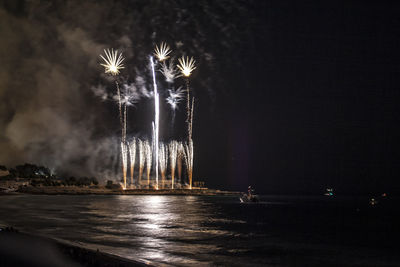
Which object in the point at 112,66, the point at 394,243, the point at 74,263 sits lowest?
the point at 394,243

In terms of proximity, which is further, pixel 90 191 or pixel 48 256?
pixel 90 191

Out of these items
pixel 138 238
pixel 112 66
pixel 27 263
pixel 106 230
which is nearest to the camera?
pixel 27 263

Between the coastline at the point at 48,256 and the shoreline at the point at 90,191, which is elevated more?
the coastline at the point at 48,256

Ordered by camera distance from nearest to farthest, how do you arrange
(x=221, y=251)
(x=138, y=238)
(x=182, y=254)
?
(x=182, y=254)
(x=221, y=251)
(x=138, y=238)

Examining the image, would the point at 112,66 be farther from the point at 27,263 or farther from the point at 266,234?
the point at 27,263

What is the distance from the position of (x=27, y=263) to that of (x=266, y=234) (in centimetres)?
2845

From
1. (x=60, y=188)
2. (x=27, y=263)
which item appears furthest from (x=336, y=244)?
(x=60, y=188)

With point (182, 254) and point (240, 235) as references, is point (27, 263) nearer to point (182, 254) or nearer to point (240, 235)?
point (182, 254)

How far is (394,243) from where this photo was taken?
126 ft

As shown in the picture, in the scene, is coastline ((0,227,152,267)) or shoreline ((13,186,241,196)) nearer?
coastline ((0,227,152,267))

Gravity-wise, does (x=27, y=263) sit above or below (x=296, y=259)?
above

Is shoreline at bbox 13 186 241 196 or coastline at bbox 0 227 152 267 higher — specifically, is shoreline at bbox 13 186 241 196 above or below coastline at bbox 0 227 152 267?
below

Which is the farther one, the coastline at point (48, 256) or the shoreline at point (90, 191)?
the shoreline at point (90, 191)

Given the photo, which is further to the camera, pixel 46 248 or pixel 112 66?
pixel 112 66
